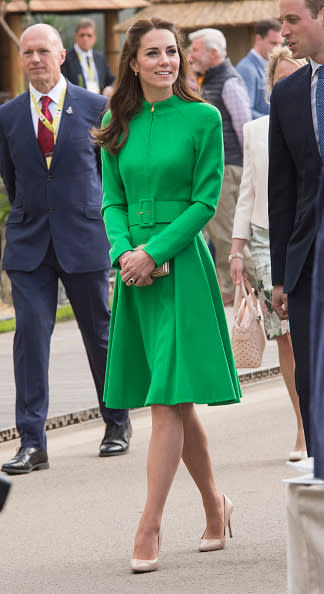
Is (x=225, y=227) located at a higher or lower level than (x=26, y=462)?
lower

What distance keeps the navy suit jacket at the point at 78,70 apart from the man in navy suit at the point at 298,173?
35.3 ft

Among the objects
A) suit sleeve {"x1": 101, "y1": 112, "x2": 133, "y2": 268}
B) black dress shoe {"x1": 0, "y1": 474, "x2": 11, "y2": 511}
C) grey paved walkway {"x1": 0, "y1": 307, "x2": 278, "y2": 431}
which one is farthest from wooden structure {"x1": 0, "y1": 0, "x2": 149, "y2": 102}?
black dress shoe {"x1": 0, "y1": 474, "x2": 11, "y2": 511}

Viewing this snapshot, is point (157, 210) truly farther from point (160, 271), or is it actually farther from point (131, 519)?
point (131, 519)

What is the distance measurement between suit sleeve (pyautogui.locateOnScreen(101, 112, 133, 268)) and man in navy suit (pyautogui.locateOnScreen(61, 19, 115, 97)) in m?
10.2

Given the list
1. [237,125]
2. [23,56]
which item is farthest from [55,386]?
[237,125]

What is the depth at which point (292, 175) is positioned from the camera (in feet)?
16.9

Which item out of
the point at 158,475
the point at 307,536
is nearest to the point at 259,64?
the point at 158,475

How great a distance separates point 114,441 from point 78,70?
904 centimetres

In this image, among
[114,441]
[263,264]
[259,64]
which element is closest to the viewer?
[114,441]

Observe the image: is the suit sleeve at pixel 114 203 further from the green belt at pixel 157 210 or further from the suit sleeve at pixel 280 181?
the suit sleeve at pixel 280 181

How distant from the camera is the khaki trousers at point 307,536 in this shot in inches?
150

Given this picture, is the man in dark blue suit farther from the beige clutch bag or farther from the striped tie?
the striped tie

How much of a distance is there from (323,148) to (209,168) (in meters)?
0.63

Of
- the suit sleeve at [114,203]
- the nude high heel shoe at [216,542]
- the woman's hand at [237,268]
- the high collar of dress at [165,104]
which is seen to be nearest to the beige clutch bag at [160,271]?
the suit sleeve at [114,203]
